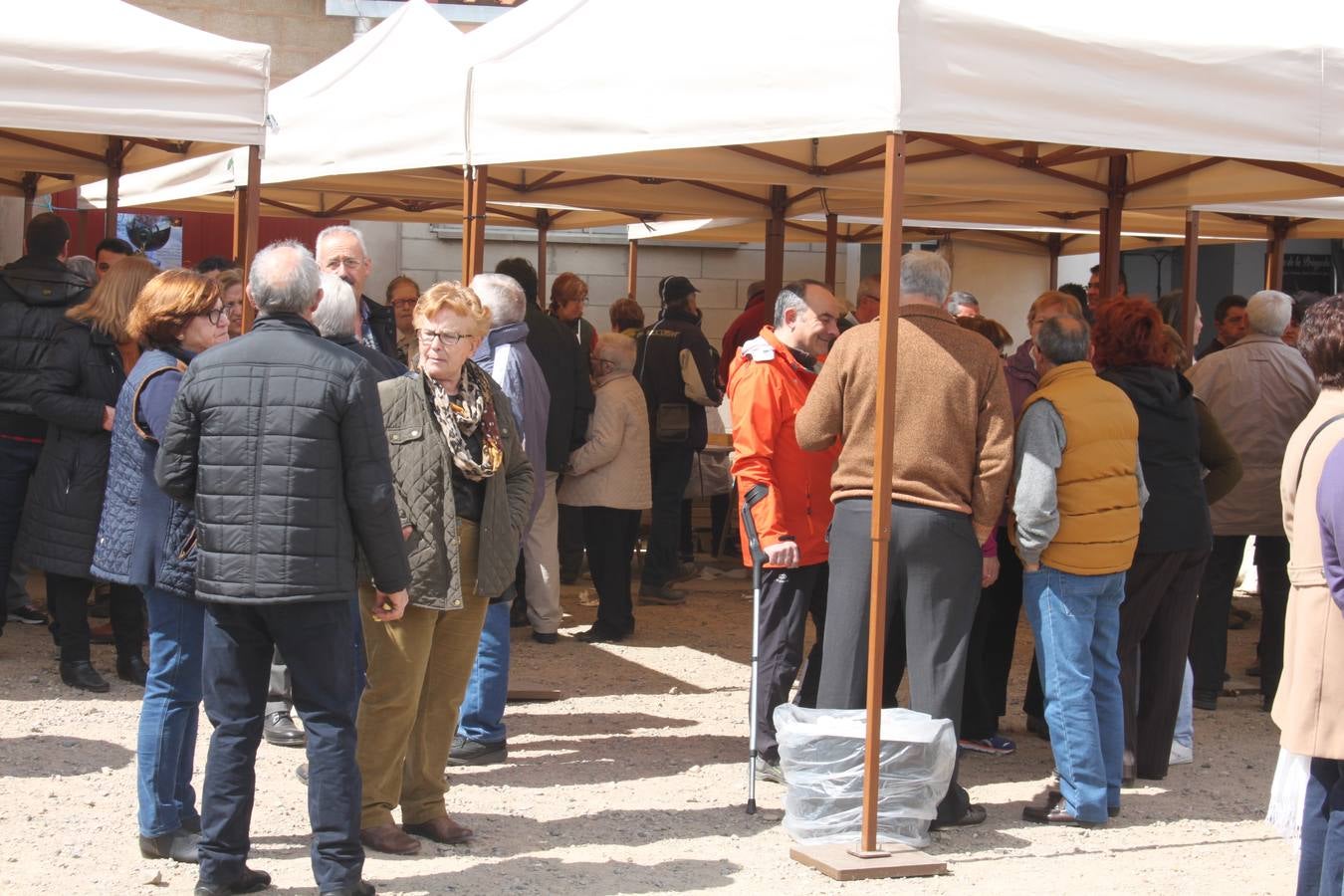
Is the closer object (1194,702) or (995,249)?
(1194,702)

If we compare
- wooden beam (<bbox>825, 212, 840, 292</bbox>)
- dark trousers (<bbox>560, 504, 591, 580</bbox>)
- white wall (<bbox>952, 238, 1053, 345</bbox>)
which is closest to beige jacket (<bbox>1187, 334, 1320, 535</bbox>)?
dark trousers (<bbox>560, 504, 591, 580</bbox>)

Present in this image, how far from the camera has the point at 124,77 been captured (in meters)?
5.58

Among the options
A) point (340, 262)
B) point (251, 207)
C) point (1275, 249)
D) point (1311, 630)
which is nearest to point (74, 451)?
point (251, 207)

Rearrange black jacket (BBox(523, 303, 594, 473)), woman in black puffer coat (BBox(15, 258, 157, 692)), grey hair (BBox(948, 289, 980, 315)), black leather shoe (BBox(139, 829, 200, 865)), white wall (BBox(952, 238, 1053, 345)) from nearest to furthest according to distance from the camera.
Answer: black leather shoe (BBox(139, 829, 200, 865)) → woman in black puffer coat (BBox(15, 258, 157, 692)) → black jacket (BBox(523, 303, 594, 473)) → grey hair (BBox(948, 289, 980, 315)) → white wall (BBox(952, 238, 1053, 345))

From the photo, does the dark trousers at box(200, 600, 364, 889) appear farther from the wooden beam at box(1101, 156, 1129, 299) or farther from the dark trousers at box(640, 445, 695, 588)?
the dark trousers at box(640, 445, 695, 588)

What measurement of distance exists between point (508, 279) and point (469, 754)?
1.70 metres

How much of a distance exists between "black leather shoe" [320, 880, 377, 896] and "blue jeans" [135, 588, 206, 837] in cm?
63

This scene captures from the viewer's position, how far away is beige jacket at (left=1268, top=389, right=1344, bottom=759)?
12.1 feet

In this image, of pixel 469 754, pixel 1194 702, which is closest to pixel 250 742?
pixel 469 754

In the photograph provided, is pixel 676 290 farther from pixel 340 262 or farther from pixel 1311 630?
pixel 1311 630

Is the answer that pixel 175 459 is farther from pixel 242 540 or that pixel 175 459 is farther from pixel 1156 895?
pixel 1156 895

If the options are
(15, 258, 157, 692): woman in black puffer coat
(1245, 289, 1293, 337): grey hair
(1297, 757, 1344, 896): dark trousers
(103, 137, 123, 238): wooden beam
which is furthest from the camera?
(103, 137, 123, 238): wooden beam

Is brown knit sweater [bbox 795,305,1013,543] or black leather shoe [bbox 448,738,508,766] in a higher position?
brown knit sweater [bbox 795,305,1013,543]

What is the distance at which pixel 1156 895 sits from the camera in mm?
4492
